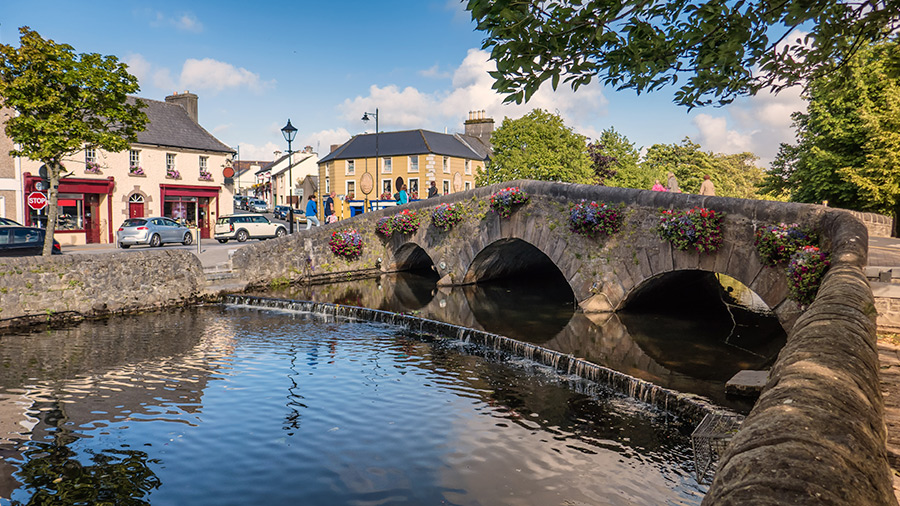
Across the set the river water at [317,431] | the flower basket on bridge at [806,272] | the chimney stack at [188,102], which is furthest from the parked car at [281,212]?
the flower basket on bridge at [806,272]

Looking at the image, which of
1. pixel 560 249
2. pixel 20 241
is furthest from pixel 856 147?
pixel 20 241

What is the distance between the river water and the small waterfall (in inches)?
10.1

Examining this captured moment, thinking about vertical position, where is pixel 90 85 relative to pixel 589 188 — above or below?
above

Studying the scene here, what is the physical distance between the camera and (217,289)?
56.6 ft

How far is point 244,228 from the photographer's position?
3362 cm

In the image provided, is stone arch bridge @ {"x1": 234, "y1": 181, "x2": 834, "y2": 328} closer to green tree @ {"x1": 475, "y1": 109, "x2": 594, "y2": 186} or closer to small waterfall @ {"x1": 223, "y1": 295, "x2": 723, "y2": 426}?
small waterfall @ {"x1": 223, "y1": 295, "x2": 723, "y2": 426}

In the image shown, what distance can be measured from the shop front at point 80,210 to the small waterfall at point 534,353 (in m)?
18.1

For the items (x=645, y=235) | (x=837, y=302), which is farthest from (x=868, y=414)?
(x=645, y=235)

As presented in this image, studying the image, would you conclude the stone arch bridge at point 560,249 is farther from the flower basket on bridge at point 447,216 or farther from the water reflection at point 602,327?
the water reflection at point 602,327

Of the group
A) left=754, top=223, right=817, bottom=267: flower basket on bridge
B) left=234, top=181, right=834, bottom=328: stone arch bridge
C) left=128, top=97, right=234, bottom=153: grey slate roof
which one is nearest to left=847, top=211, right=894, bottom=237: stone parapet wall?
left=234, top=181, right=834, bottom=328: stone arch bridge

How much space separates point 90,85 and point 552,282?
1639 cm

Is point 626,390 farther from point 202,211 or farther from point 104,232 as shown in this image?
point 202,211

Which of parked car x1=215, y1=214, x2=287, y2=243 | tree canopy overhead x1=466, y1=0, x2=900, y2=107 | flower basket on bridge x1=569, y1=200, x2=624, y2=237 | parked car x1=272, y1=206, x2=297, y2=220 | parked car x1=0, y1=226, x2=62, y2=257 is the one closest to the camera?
tree canopy overhead x1=466, y1=0, x2=900, y2=107

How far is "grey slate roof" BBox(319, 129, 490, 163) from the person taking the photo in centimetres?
5003
